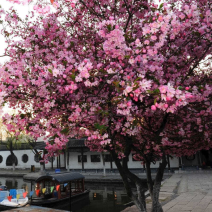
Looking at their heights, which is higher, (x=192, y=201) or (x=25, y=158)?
(x=25, y=158)

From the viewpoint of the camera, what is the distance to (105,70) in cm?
396

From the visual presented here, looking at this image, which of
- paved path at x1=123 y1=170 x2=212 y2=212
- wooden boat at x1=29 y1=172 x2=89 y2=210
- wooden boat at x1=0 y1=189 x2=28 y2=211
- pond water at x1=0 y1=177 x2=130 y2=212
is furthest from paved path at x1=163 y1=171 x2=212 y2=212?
wooden boat at x1=0 y1=189 x2=28 y2=211

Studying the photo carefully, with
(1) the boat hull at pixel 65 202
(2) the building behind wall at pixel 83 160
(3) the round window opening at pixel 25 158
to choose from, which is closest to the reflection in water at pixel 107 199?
(1) the boat hull at pixel 65 202

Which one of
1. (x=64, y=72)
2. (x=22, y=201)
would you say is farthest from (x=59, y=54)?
(x=22, y=201)

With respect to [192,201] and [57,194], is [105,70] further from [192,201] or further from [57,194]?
[57,194]

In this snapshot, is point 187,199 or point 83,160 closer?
point 187,199

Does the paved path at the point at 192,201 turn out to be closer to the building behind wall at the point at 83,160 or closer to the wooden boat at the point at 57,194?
the wooden boat at the point at 57,194

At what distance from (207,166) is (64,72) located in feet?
71.4

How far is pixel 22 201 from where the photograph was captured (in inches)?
485

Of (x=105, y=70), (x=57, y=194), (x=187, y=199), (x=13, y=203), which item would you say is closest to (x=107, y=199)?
(x=57, y=194)

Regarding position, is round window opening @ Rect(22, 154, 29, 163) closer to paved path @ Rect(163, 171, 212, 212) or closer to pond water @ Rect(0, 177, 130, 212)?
pond water @ Rect(0, 177, 130, 212)

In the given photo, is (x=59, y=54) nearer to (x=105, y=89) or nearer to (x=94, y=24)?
(x=105, y=89)

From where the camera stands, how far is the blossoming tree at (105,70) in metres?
3.88

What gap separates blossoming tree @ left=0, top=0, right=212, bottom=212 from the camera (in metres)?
3.88
